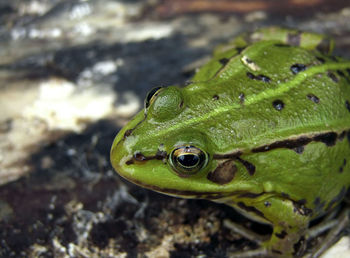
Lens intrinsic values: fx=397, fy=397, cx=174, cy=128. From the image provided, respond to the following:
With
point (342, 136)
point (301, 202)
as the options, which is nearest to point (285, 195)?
point (301, 202)

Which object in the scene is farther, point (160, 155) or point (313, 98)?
point (313, 98)

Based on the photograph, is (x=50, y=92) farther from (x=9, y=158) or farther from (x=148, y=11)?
(x=148, y=11)

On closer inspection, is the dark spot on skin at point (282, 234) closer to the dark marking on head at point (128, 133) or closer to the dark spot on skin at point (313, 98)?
the dark spot on skin at point (313, 98)

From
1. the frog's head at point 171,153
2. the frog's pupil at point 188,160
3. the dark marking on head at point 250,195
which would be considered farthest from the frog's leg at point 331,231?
the frog's pupil at point 188,160

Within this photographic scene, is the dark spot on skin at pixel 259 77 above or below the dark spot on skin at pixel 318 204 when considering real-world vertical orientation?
above

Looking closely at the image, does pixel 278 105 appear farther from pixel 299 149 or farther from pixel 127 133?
pixel 127 133

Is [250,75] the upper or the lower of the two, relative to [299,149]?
upper

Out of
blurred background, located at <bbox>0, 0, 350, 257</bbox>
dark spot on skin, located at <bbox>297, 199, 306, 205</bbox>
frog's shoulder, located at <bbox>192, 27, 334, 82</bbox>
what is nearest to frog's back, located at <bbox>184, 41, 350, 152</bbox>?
frog's shoulder, located at <bbox>192, 27, 334, 82</bbox>
